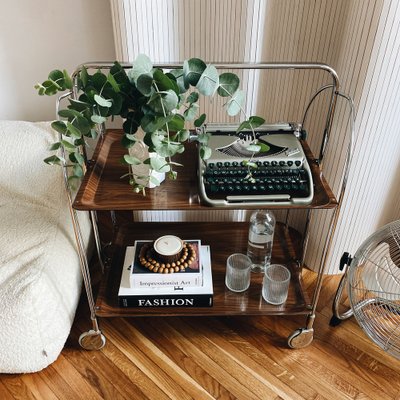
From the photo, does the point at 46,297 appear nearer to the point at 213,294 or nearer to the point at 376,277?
the point at 213,294

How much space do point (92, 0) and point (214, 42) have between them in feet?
1.42

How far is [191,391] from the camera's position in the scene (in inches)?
47.9

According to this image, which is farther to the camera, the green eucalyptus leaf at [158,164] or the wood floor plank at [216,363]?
the wood floor plank at [216,363]

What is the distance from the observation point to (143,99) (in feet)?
3.06

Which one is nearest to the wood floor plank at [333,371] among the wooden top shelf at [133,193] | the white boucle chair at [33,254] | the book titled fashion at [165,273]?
the book titled fashion at [165,273]

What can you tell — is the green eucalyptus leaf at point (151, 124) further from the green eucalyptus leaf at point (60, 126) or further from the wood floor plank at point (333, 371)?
the wood floor plank at point (333, 371)

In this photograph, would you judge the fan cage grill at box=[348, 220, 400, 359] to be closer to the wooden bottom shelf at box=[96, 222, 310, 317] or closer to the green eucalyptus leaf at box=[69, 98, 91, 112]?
the wooden bottom shelf at box=[96, 222, 310, 317]

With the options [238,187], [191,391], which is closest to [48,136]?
[238,187]

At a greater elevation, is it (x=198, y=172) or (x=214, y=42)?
(x=214, y=42)

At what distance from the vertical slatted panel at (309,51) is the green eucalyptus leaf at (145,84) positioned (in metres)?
0.44

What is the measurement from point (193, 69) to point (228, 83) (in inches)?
3.3

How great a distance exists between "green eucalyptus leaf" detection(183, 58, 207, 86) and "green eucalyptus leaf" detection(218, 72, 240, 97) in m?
0.05

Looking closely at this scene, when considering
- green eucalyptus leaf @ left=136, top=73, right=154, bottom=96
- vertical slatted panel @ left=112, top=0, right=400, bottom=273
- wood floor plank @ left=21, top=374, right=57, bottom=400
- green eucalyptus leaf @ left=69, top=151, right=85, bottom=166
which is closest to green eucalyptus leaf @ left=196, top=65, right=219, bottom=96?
green eucalyptus leaf @ left=136, top=73, right=154, bottom=96

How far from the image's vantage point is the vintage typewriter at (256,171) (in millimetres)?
1038
